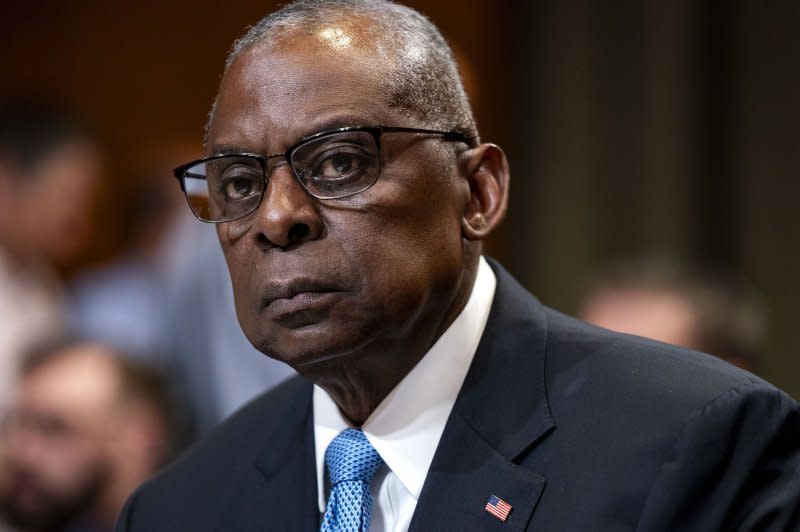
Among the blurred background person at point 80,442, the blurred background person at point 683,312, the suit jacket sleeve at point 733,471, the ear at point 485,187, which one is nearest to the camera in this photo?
the suit jacket sleeve at point 733,471

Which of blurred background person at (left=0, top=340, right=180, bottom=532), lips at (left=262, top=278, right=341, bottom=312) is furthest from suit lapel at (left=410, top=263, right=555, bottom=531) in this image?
blurred background person at (left=0, top=340, right=180, bottom=532)

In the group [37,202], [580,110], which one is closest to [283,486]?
[37,202]

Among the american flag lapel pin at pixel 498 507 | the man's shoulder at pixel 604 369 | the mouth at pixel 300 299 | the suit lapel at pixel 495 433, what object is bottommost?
the american flag lapel pin at pixel 498 507

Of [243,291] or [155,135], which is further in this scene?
[155,135]

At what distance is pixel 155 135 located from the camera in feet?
19.6

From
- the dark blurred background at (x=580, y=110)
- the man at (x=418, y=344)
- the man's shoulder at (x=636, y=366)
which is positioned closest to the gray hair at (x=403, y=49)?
the man at (x=418, y=344)

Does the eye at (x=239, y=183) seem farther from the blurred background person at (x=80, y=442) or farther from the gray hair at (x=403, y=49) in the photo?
the blurred background person at (x=80, y=442)

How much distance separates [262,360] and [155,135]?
2.54 m

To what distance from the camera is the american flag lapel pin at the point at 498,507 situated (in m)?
1.82

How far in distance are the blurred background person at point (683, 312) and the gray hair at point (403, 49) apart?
1.36 meters

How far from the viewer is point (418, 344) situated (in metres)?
1.99

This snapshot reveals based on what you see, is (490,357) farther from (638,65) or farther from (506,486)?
(638,65)

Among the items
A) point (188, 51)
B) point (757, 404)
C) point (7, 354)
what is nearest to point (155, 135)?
point (188, 51)

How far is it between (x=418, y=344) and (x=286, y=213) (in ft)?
1.09
